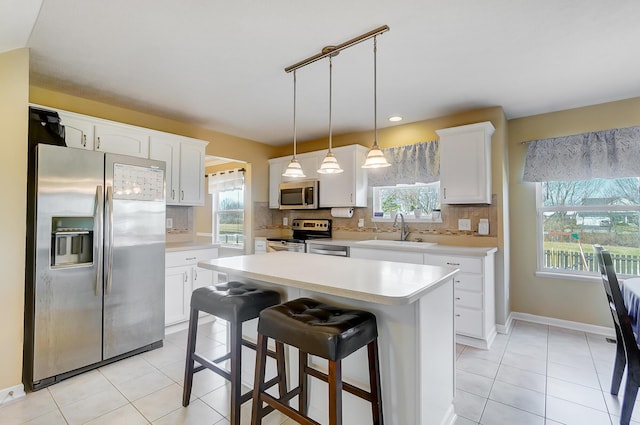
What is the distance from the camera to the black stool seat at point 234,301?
69.2 inches

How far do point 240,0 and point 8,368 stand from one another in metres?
2.83

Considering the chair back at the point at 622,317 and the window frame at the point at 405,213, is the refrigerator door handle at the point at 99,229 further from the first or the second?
the chair back at the point at 622,317

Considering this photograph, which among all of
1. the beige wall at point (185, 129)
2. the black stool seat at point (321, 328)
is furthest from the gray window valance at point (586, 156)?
the beige wall at point (185, 129)

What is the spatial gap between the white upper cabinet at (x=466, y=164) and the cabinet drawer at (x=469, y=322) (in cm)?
113

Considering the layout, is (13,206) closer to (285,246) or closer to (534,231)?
(285,246)

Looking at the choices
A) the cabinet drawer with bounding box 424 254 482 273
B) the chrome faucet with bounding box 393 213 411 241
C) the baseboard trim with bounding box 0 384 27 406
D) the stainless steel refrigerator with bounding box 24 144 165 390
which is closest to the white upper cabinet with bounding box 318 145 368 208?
the chrome faucet with bounding box 393 213 411 241

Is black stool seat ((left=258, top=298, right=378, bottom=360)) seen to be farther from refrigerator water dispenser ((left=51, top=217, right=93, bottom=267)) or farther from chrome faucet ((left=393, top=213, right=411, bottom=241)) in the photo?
chrome faucet ((left=393, top=213, right=411, bottom=241))

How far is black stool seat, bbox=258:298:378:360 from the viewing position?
4.30 feet

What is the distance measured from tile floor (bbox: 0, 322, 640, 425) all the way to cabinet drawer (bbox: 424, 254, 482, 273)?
0.76 meters

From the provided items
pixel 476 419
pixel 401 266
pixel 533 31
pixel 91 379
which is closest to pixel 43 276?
pixel 91 379

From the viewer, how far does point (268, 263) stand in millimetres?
2131

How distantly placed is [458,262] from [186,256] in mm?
2877

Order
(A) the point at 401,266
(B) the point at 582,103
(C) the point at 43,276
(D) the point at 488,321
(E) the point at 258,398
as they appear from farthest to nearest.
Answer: (B) the point at 582,103, (D) the point at 488,321, (C) the point at 43,276, (A) the point at 401,266, (E) the point at 258,398

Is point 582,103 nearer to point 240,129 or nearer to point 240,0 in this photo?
point 240,0
